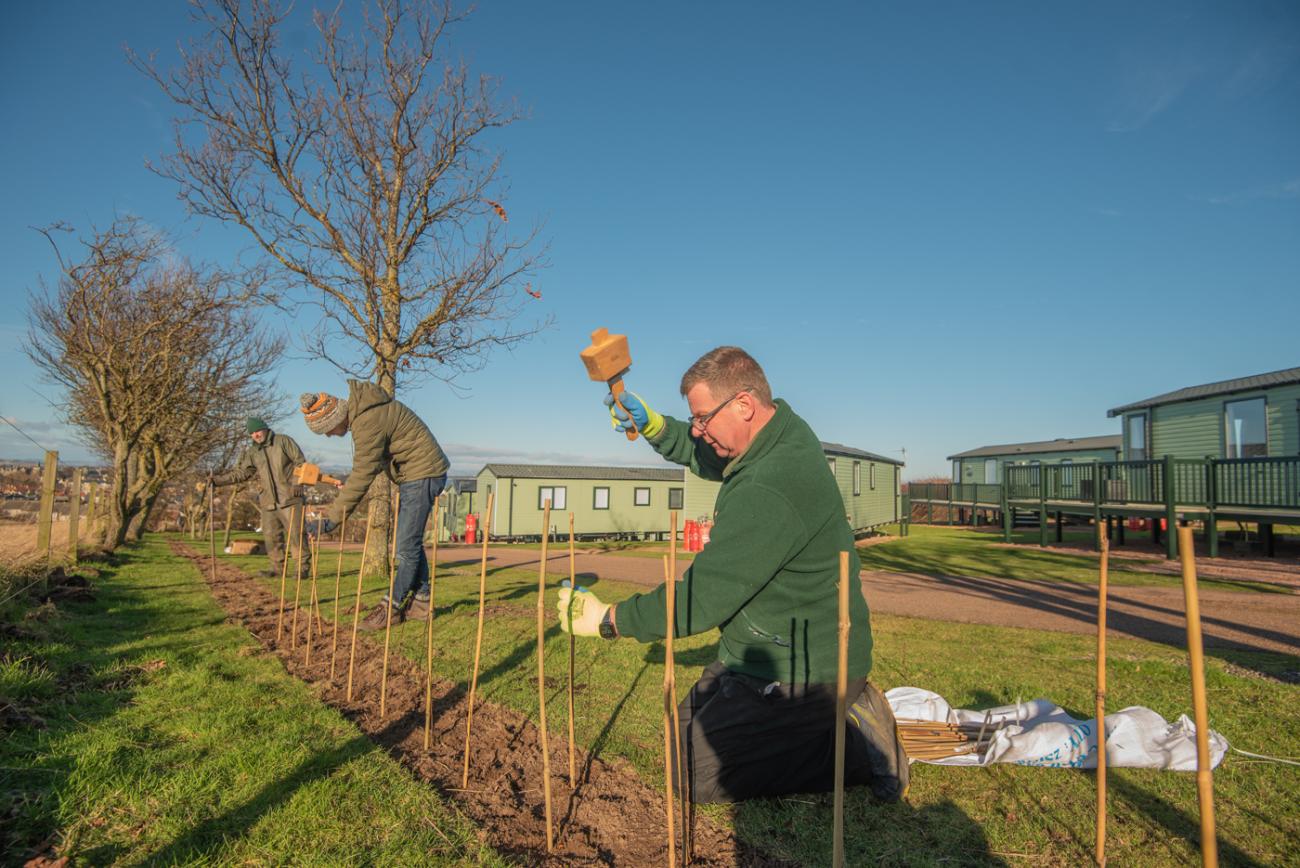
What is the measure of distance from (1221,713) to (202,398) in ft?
68.7

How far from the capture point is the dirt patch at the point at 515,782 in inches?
100

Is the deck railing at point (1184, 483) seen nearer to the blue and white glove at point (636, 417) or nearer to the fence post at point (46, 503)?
the blue and white glove at point (636, 417)

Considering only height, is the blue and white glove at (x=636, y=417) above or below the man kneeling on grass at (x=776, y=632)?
above

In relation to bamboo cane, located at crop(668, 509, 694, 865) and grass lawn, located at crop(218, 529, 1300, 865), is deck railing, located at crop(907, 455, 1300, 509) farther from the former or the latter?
bamboo cane, located at crop(668, 509, 694, 865)

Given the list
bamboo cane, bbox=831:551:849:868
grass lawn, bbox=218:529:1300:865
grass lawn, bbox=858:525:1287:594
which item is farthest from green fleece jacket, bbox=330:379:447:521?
grass lawn, bbox=858:525:1287:594

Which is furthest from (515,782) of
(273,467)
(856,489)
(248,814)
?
(856,489)

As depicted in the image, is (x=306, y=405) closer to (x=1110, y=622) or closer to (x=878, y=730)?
(x=878, y=730)

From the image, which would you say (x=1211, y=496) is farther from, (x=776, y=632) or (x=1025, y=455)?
(x=1025, y=455)

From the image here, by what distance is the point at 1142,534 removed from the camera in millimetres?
23938

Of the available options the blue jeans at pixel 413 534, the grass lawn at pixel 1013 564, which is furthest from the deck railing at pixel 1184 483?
the blue jeans at pixel 413 534

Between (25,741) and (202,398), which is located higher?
(202,398)

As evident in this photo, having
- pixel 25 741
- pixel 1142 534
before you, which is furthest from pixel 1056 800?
pixel 1142 534

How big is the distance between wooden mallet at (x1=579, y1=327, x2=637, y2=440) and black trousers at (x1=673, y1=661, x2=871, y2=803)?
5.88 feet

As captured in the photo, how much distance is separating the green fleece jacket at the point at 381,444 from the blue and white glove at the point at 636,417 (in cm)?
294
